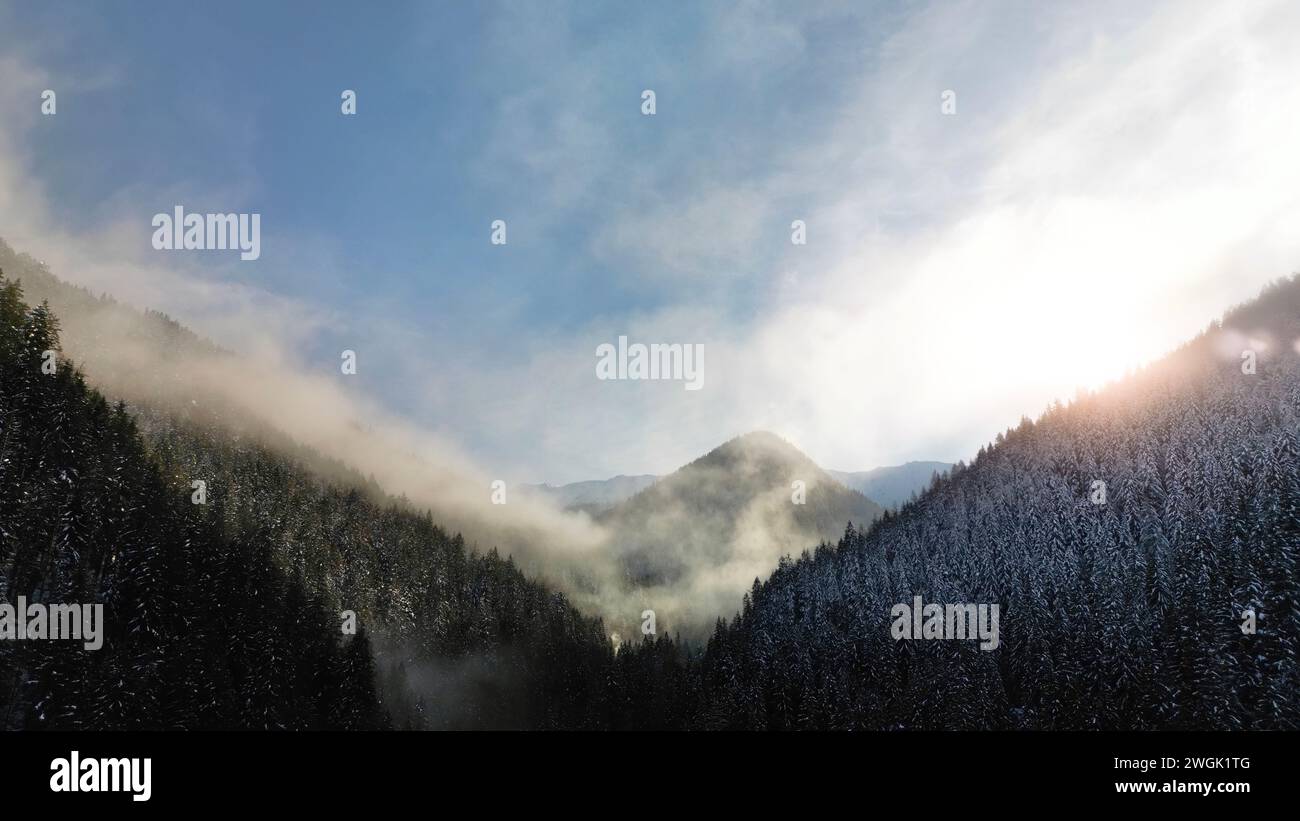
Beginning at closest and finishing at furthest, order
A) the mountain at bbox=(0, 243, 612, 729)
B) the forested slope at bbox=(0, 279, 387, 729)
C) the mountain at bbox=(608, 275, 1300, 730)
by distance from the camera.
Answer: the forested slope at bbox=(0, 279, 387, 729)
the mountain at bbox=(0, 243, 612, 729)
the mountain at bbox=(608, 275, 1300, 730)

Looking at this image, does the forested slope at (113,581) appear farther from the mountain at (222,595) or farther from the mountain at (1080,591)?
the mountain at (1080,591)

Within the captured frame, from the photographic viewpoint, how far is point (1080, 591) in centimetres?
8750

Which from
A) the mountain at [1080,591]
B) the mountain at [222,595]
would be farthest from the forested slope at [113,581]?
the mountain at [1080,591]

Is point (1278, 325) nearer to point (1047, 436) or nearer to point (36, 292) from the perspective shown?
point (1047, 436)

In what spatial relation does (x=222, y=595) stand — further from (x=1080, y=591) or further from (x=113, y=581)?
(x=1080, y=591)

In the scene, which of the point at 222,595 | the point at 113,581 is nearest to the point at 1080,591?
the point at 222,595

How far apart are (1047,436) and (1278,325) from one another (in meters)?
83.2

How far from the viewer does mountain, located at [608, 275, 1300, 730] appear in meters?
66.6

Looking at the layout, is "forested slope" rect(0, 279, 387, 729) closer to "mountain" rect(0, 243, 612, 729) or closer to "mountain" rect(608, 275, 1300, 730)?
"mountain" rect(0, 243, 612, 729)

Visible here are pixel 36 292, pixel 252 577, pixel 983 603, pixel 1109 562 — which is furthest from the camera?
pixel 36 292

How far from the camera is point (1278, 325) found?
565 ft

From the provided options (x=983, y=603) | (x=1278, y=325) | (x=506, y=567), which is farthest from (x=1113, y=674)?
(x=1278, y=325)

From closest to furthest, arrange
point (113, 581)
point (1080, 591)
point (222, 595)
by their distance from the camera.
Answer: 1. point (113, 581)
2. point (222, 595)
3. point (1080, 591)

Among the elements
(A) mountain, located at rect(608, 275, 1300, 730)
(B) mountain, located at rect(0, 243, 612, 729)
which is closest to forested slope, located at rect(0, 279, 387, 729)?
(B) mountain, located at rect(0, 243, 612, 729)
